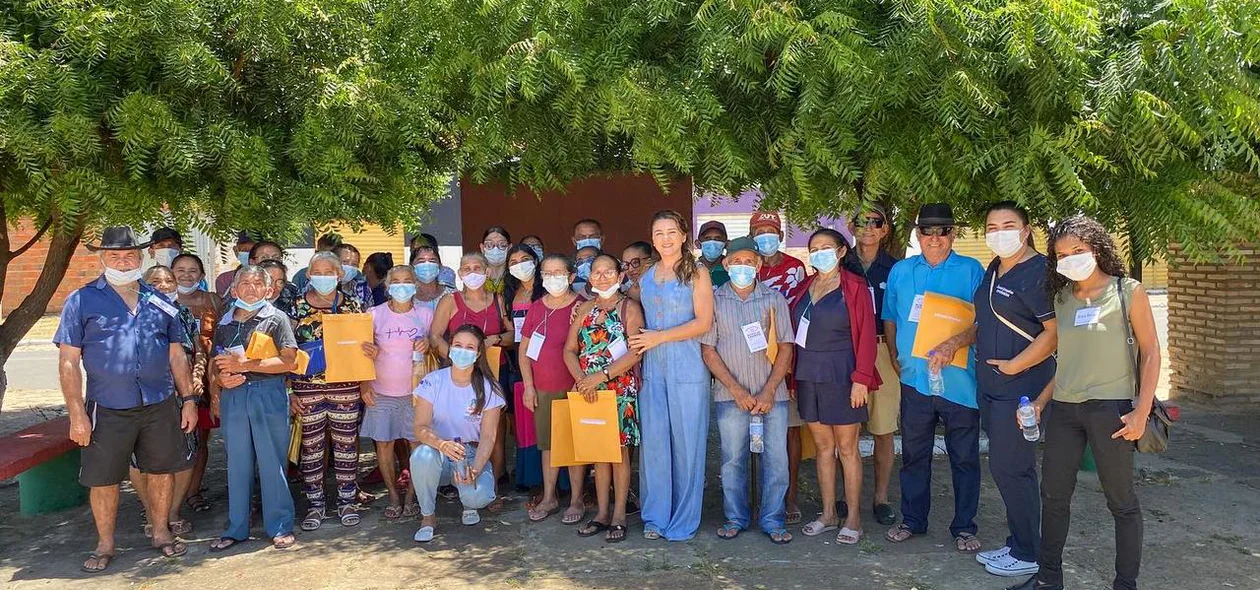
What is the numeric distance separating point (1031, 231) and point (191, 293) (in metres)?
5.36

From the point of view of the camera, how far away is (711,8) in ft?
16.6

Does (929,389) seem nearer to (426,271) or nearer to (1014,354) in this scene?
(1014,354)

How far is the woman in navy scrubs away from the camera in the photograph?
486 cm

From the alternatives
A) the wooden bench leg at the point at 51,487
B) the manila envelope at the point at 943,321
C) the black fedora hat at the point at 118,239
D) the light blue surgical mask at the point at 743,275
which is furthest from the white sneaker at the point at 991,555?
the wooden bench leg at the point at 51,487

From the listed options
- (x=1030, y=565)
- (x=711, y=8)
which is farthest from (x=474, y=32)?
(x=1030, y=565)

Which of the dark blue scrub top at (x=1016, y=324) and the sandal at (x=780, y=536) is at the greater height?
the dark blue scrub top at (x=1016, y=324)

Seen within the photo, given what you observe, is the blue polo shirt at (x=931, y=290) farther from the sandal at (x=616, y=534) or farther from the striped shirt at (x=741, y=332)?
the sandal at (x=616, y=534)

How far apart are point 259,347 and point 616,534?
2.41m

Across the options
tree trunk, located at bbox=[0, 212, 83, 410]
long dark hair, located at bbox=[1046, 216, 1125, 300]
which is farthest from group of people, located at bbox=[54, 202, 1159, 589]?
tree trunk, located at bbox=[0, 212, 83, 410]

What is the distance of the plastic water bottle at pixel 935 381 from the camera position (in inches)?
212

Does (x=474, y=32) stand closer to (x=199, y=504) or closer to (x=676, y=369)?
(x=676, y=369)

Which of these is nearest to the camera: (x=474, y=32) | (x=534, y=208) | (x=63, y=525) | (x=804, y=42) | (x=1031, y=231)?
(x=804, y=42)

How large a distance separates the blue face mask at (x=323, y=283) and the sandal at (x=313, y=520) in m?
1.43

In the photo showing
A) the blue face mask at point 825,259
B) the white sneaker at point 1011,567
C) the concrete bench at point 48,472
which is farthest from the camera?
the concrete bench at point 48,472
